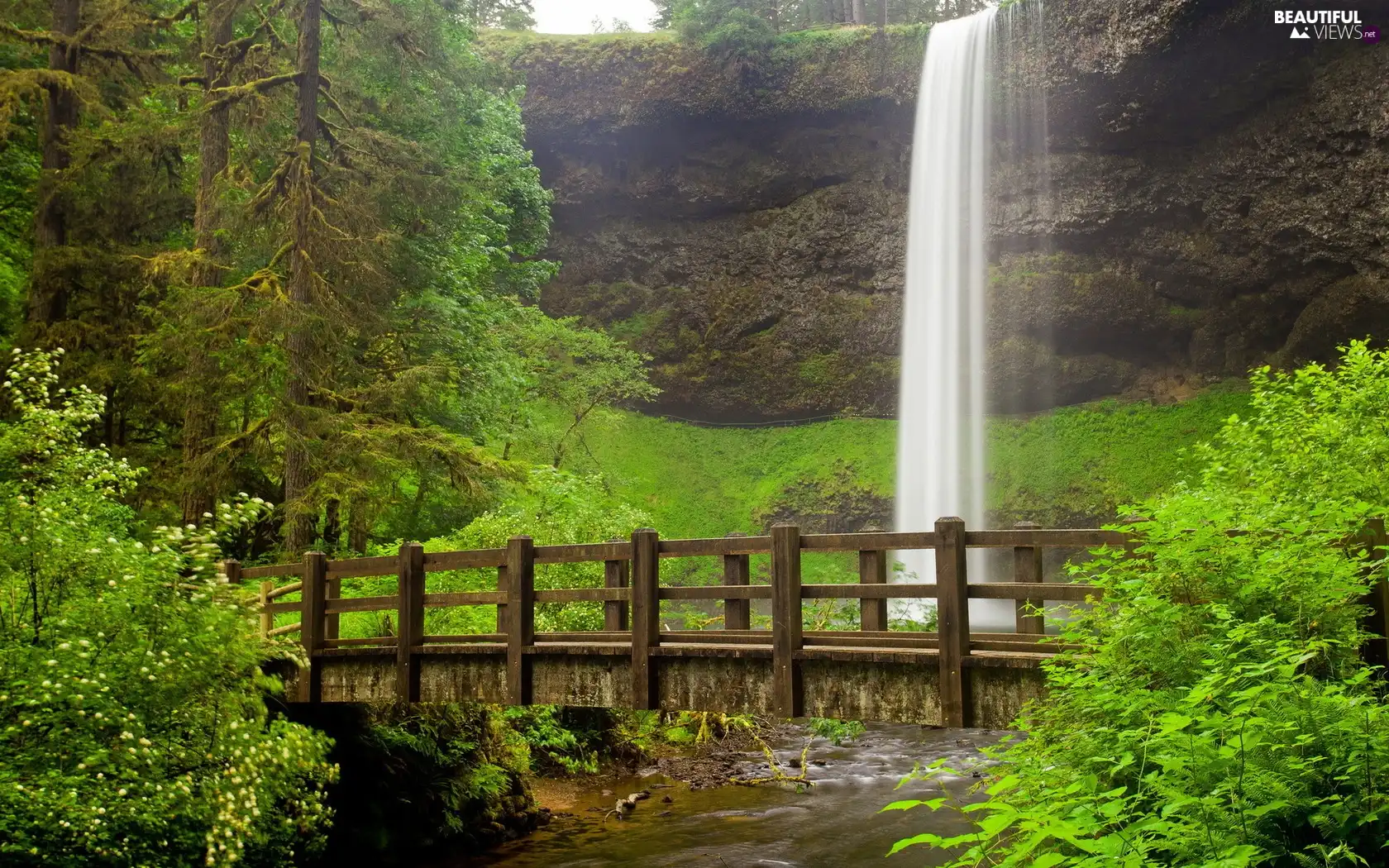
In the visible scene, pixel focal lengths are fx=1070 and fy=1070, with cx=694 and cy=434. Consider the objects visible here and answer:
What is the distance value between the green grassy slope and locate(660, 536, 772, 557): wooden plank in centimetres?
2394

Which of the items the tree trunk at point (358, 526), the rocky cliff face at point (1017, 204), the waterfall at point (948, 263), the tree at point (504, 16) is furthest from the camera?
the tree at point (504, 16)

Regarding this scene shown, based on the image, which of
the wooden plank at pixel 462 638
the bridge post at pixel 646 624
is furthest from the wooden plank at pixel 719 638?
the wooden plank at pixel 462 638

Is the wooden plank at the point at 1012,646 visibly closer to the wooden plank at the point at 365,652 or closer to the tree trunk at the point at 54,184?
the wooden plank at the point at 365,652

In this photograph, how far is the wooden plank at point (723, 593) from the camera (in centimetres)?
862

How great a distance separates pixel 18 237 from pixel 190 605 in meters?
19.3

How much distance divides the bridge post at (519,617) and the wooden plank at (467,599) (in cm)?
17

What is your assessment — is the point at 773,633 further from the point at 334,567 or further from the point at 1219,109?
the point at 1219,109

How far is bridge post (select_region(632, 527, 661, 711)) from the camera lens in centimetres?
900

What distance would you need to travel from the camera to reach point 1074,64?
37062 millimetres

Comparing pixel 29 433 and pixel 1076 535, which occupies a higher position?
pixel 29 433

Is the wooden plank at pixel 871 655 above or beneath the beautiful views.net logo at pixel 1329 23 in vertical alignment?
beneath

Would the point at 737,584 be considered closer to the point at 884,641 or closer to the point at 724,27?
the point at 884,641

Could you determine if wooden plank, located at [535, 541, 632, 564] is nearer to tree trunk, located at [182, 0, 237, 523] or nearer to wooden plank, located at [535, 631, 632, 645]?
wooden plank, located at [535, 631, 632, 645]

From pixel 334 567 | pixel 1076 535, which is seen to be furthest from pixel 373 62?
pixel 1076 535
